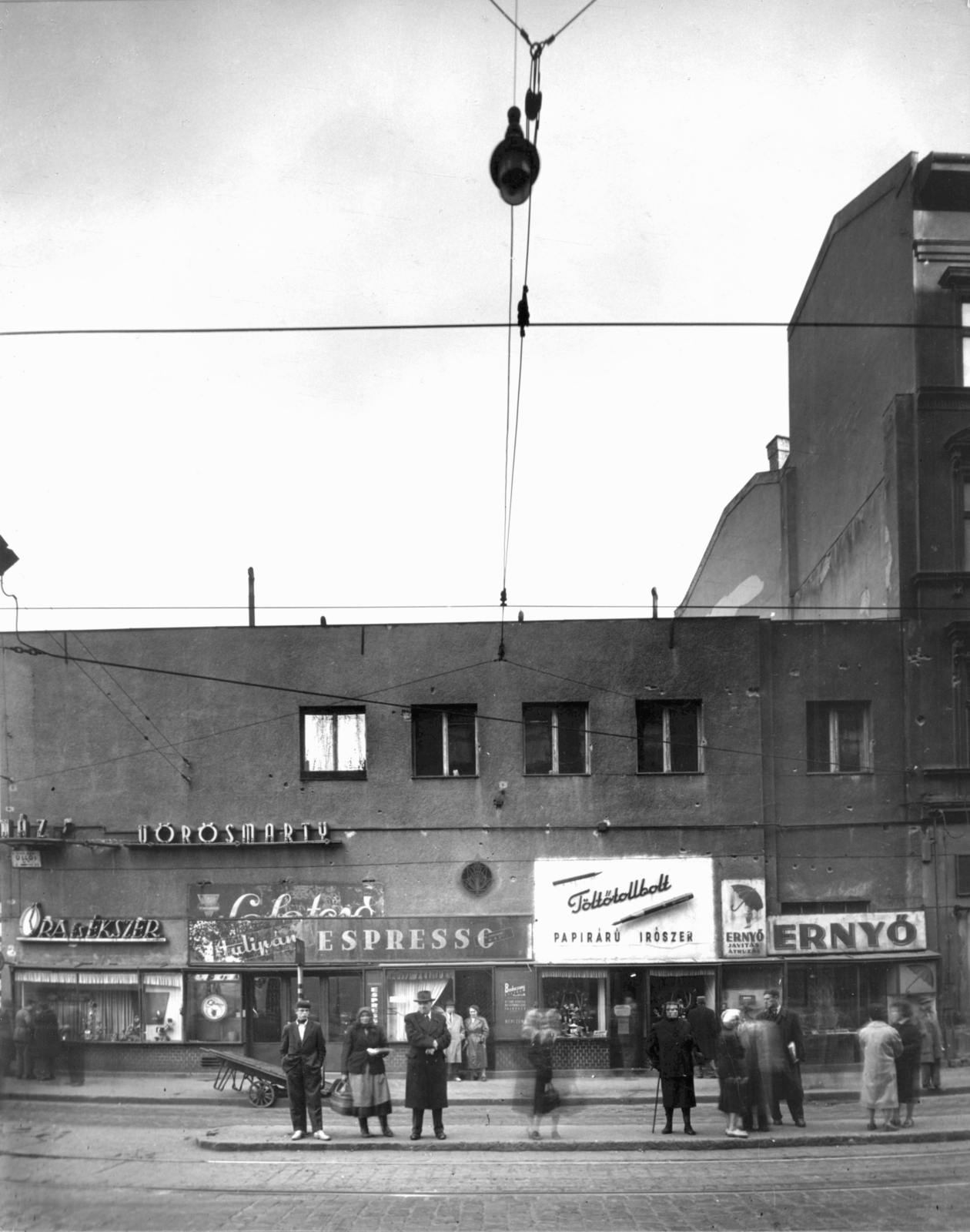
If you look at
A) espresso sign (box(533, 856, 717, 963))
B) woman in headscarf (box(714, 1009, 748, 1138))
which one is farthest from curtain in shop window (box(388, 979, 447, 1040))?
woman in headscarf (box(714, 1009, 748, 1138))

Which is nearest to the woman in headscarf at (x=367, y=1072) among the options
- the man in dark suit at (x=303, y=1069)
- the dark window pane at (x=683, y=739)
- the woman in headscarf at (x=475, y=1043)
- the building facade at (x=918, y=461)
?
the man in dark suit at (x=303, y=1069)

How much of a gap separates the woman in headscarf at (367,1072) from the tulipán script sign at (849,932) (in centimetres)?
448

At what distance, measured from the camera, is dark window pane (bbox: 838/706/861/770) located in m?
13.1

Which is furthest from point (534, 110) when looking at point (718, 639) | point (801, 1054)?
point (801, 1054)

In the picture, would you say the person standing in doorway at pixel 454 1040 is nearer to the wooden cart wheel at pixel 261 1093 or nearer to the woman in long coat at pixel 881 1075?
the wooden cart wheel at pixel 261 1093

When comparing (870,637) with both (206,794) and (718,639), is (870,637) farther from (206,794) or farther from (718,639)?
(206,794)

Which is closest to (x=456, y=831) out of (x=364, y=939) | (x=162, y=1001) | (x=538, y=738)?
(x=538, y=738)

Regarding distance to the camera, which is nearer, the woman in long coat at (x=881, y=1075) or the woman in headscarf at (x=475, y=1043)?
the woman in long coat at (x=881, y=1075)

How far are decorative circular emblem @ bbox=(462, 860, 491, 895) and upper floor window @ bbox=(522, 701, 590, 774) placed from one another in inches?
45.7

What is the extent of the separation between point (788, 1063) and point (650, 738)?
3614 millimetres

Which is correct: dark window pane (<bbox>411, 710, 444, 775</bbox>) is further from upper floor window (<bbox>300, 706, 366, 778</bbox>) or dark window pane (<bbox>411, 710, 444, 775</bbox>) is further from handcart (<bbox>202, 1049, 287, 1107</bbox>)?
handcart (<bbox>202, 1049, 287, 1107</bbox>)

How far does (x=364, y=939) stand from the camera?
12758 mm

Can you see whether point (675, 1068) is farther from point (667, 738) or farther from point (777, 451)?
point (777, 451)

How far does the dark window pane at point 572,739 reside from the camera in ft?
43.5
